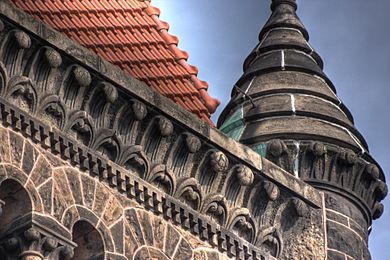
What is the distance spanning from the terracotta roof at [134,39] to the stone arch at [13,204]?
8.95ft

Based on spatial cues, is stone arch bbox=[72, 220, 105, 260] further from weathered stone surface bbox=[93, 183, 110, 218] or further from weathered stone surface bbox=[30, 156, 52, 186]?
weathered stone surface bbox=[30, 156, 52, 186]

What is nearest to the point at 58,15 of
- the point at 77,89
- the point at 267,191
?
the point at 77,89

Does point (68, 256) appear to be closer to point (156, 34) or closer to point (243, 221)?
point (243, 221)

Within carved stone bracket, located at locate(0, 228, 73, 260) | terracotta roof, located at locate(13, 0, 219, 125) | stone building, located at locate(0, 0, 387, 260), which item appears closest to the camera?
carved stone bracket, located at locate(0, 228, 73, 260)

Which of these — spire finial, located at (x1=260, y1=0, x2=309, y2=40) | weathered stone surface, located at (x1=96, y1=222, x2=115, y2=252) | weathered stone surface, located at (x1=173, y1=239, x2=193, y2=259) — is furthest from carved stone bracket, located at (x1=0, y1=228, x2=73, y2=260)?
spire finial, located at (x1=260, y1=0, x2=309, y2=40)

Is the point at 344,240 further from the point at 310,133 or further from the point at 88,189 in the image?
the point at 88,189

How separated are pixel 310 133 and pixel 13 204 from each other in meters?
5.52

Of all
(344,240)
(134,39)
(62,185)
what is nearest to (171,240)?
(62,185)

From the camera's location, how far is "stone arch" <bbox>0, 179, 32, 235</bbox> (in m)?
17.9

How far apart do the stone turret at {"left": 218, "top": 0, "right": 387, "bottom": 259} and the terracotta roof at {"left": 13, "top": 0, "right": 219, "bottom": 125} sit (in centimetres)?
103

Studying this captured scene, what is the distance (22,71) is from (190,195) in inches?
103

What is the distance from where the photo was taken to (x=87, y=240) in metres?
18.6

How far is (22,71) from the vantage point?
18.6 m

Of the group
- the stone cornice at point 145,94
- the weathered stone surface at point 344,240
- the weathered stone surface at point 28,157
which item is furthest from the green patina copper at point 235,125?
the weathered stone surface at point 28,157
